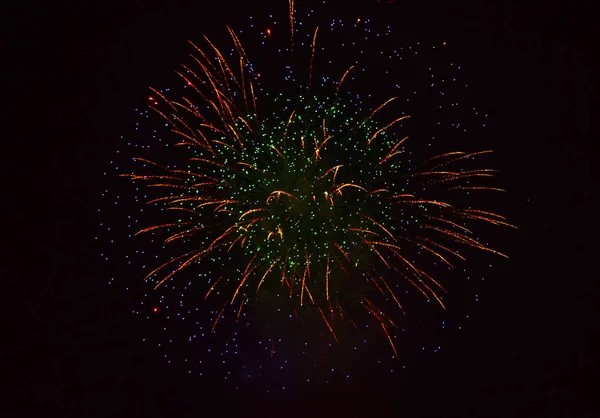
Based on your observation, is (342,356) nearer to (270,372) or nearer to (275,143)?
(270,372)

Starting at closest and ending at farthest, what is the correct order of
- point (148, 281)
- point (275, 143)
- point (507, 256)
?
point (275, 143), point (148, 281), point (507, 256)

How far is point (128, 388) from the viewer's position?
9.70 feet

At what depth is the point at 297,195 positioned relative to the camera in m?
2.76

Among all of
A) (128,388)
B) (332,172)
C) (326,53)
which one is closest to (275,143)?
(332,172)

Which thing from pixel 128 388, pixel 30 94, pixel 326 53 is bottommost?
pixel 128 388

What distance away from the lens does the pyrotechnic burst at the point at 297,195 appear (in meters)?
2.75

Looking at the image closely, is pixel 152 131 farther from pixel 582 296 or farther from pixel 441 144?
pixel 582 296

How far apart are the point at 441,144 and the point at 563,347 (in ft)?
5.69

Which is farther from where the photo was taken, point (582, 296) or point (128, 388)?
point (582, 296)

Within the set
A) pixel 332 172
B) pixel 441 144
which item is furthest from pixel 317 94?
pixel 441 144

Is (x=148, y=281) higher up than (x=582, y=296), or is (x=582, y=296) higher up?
(x=582, y=296)

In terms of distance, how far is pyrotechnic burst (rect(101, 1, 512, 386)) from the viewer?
9.02 ft

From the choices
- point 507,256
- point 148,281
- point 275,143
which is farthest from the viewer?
point 507,256

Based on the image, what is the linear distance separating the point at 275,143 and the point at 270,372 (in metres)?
1.48
